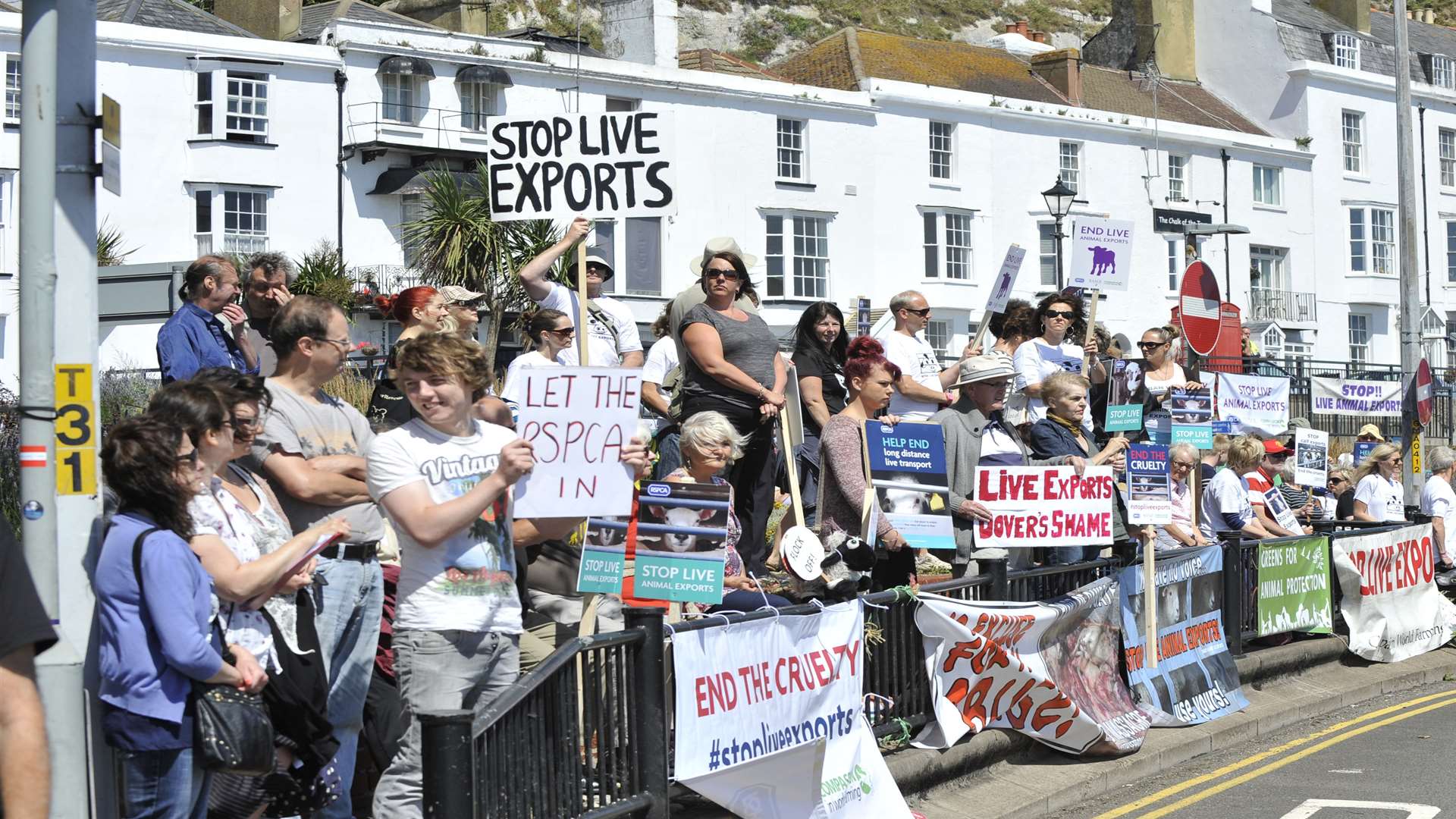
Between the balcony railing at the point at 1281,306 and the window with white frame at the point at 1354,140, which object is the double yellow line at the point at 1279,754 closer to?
the balcony railing at the point at 1281,306

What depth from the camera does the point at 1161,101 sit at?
178 feet

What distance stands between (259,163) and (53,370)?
3512 cm

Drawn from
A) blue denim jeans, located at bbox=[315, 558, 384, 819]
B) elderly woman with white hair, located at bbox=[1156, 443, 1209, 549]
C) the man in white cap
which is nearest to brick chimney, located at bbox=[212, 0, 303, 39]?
elderly woman with white hair, located at bbox=[1156, 443, 1209, 549]

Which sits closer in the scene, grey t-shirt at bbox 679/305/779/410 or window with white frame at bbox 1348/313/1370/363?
grey t-shirt at bbox 679/305/779/410

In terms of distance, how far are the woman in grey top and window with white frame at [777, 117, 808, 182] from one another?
34.4 m

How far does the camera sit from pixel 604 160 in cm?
847

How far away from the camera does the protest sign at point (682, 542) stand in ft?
22.8

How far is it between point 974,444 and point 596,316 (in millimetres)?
2495

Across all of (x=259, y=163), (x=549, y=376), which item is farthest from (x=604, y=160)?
(x=259, y=163)

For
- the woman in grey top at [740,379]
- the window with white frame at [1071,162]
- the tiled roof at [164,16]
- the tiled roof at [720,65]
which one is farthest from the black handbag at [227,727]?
the window with white frame at [1071,162]

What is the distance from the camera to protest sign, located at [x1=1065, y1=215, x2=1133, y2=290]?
1368 centimetres

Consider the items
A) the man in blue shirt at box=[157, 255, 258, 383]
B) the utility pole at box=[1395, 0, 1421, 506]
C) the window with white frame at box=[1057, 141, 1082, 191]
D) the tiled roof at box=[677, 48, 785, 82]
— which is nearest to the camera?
the man in blue shirt at box=[157, 255, 258, 383]

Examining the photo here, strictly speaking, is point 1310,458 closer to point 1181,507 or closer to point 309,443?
point 1181,507

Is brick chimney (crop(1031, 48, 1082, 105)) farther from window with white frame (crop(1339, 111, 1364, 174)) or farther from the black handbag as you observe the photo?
the black handbag
